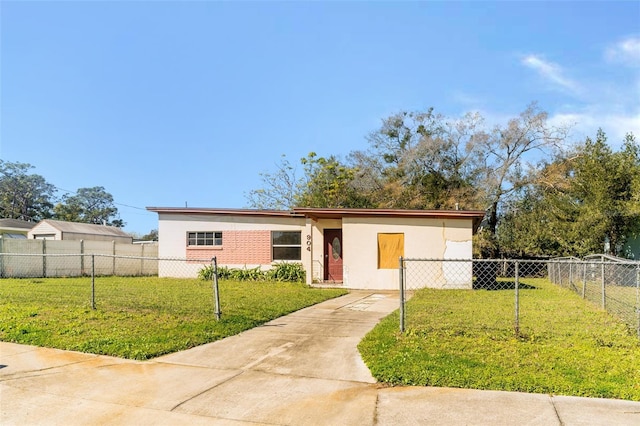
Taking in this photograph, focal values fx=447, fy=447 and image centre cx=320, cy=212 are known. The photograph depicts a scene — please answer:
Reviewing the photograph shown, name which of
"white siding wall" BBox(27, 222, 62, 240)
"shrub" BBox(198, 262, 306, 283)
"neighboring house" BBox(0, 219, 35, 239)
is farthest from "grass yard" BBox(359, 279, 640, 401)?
"neighboring house" BBox(0, 219, 35, 239)

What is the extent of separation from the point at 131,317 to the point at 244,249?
9.93 meters

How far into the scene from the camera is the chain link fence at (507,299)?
7.05 meters

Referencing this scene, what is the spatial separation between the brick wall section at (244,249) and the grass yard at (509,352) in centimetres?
987

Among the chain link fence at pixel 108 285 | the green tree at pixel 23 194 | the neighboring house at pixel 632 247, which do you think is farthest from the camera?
the green tree at pixel 23 194

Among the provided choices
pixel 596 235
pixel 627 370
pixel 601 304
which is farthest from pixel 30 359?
pixel 596 235

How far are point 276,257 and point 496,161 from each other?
17.8m

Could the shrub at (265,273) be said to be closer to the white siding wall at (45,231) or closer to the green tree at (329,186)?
the green tree at (329,186)

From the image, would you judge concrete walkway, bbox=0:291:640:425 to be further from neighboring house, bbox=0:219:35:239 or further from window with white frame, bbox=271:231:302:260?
neighboring house, bbox=0:219:35:239

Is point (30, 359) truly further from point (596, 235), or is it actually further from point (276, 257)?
point (596, 235)

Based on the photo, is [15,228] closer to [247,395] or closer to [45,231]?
[45,231]

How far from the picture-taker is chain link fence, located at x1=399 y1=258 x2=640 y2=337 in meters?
7.05

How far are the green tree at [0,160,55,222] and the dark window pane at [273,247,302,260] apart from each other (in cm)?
4887

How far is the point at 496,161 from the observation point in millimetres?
28859


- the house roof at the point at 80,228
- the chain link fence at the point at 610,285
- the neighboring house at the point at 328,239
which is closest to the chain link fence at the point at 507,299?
the chain link fence at the point at 610,285
